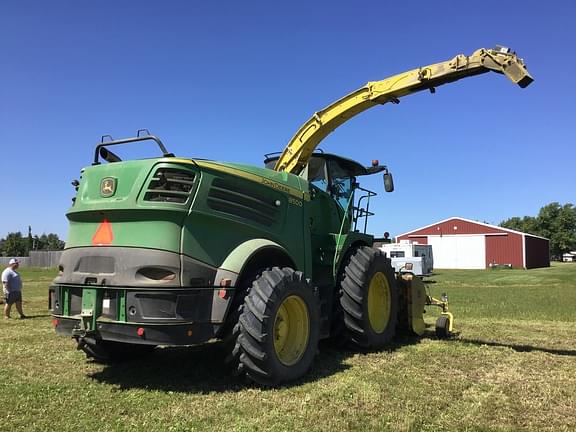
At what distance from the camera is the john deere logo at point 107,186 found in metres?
6.16

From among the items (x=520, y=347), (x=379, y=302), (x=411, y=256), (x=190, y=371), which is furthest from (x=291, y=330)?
(x=411, y=256)

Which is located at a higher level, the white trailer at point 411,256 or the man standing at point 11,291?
the white trailer at point 411,256

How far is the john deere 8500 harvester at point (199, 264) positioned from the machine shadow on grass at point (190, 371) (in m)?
0.28

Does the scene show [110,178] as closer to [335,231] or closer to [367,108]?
[335,231]

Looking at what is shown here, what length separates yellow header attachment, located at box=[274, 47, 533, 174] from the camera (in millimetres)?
7691

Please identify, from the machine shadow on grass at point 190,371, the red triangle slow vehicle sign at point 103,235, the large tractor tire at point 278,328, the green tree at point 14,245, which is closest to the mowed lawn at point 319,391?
the machine shadow on grass at point 190,371

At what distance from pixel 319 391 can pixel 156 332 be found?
6.21ft

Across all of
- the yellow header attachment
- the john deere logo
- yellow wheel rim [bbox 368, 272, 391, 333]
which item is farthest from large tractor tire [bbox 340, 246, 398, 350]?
the john deere logo

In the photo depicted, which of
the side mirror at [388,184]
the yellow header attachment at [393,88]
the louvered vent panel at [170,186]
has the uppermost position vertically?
the yellow header attachment at [393,88]

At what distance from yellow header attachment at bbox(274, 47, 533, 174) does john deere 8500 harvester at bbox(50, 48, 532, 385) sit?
0.04 m

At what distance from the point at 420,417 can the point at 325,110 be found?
582 cm

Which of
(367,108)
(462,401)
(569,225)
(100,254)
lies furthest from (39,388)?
(569,225)

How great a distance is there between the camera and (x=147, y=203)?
5789 mm

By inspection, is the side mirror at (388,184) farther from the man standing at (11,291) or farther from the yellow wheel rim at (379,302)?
the man standing at (11,291)
